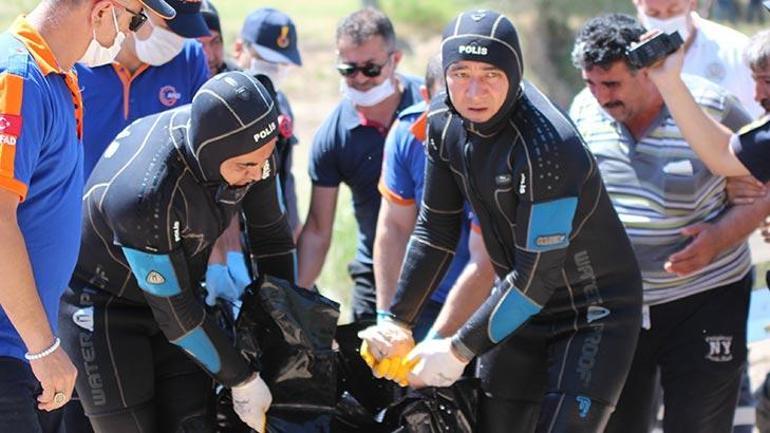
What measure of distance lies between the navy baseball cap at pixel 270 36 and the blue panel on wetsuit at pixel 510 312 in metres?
2.51

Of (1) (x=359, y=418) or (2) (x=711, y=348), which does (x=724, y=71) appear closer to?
(2) (x=711, y=348)

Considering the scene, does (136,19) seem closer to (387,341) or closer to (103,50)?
(103,50)

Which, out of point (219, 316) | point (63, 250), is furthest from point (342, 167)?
point (63, 250)

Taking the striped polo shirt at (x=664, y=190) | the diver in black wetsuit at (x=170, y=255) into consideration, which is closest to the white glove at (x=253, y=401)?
the diver in black wetsuit at (x=170, y=255)

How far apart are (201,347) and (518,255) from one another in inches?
44.3

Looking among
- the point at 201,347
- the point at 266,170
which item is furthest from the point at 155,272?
the point at 266,170

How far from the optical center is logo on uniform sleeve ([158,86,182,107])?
562cm

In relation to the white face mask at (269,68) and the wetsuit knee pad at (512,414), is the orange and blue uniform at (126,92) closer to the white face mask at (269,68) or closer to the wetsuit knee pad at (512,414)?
the white face mask at (269,68)

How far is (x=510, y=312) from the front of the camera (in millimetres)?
4426

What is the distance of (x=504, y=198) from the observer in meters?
4.43

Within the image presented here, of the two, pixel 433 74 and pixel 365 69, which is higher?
pixel 433 74

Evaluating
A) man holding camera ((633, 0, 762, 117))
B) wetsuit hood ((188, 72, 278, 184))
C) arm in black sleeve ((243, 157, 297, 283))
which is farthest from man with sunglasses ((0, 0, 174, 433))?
man holding camera ((633, 0, 762, 117))

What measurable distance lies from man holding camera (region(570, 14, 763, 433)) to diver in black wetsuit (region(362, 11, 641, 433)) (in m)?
0.48

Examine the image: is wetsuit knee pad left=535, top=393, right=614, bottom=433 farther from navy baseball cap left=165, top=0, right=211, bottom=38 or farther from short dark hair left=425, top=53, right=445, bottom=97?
navy baseball cap left=165, top=0, right=211, bottom=38
